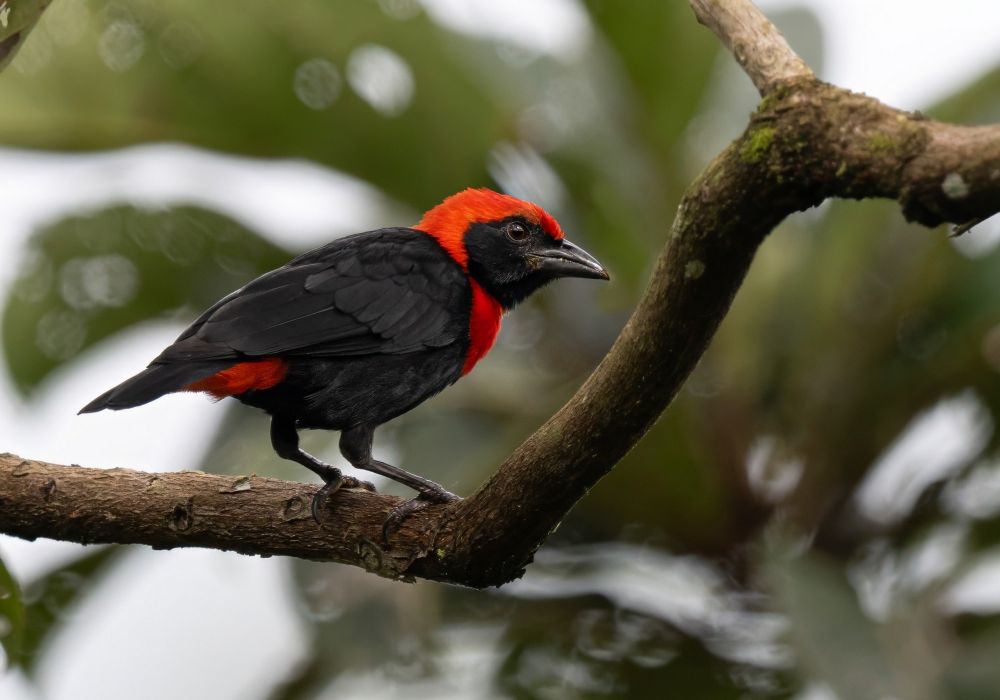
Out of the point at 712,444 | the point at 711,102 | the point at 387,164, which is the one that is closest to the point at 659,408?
the point at 712,444

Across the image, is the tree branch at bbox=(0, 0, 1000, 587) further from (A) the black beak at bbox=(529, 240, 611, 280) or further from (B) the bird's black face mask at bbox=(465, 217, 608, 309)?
(A) the black beak at bbox=(529, 240, 611, 280)

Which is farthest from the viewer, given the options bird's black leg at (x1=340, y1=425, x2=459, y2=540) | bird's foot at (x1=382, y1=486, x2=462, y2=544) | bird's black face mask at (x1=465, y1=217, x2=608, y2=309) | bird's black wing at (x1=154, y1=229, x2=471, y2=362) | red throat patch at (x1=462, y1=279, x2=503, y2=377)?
bird's black face mask at (x1=465, y1=217, x2=608, y2=309)

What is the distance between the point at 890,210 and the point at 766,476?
1.40 meters

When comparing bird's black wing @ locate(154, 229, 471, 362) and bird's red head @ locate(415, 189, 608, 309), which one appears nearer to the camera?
bird's black wing @ locate(154, 229, 471, 362)

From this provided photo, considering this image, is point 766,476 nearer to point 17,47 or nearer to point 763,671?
point 763,671

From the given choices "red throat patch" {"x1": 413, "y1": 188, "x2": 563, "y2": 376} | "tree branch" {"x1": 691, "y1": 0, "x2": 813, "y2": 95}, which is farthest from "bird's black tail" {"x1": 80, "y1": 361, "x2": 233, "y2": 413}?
"tree branch" {"x1": 691, "y1": 0, "x2": 813, "y2": 95}

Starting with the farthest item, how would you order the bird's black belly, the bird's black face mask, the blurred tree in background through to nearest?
the blurred tree in background, the bird's black face mask, the bird's black belly

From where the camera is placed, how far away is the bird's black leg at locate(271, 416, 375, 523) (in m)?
3.55

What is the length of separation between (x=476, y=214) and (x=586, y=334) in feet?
5.24

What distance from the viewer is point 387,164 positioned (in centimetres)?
631

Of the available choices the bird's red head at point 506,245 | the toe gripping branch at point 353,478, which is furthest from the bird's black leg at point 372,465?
the bird's red head at point 506,245

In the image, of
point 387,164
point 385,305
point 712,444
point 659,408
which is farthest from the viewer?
point 387,164

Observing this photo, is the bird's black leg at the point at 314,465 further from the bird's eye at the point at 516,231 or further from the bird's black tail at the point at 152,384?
the bird's eye at the point at 516,231

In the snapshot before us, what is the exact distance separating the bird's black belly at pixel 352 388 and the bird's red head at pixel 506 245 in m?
0.51
